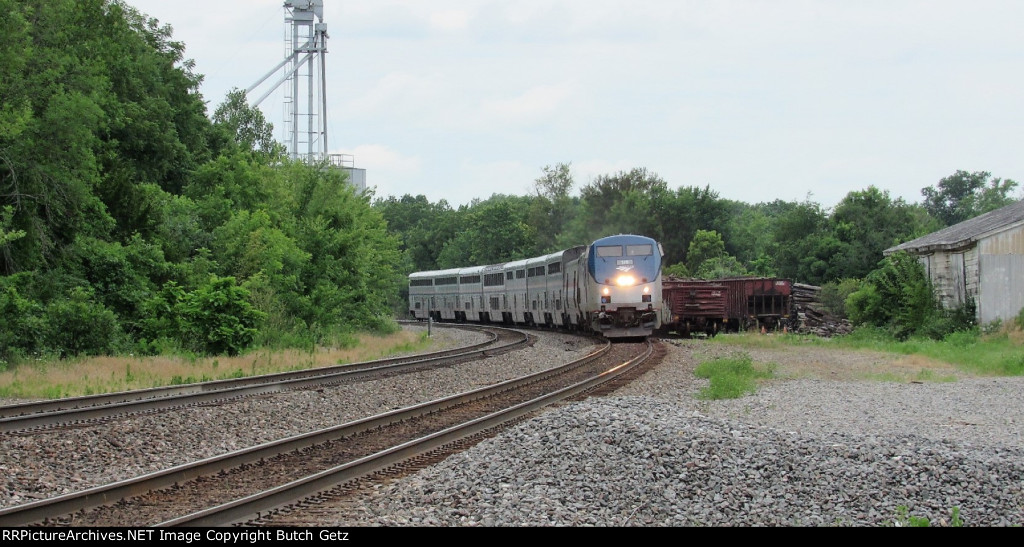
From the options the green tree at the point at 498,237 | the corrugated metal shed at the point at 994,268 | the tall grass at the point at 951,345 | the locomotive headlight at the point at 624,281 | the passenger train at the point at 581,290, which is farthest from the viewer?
the green tree at the point at 498,237

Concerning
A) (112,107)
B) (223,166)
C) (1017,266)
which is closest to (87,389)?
(112,107)

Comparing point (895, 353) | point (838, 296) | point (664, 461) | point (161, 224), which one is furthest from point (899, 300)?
point (664, 461)

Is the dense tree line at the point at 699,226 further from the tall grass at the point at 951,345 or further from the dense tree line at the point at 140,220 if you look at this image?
the tall grass at the point at 951,345

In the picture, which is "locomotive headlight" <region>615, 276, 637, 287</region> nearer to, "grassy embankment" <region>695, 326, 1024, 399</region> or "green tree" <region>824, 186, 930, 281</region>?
"grassy embankment" <region>695, 326, 1024, 399</region>

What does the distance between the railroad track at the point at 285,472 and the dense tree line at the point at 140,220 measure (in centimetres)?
1126

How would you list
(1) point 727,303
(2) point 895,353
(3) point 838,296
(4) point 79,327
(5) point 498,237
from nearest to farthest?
1. (4) point 79,327
2. (2) point 895,353
3. (1) point 727,303
4. (3) point 838,296
5. (5) point 498,237

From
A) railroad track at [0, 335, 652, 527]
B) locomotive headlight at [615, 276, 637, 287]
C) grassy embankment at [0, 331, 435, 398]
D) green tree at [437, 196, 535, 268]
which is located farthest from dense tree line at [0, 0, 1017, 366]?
green tree at [437, 196, 535, 268]

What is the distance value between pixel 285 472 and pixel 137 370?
36.8ft

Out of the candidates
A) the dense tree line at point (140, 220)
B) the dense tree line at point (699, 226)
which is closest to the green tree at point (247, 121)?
the dense tree line at point (699, 226)

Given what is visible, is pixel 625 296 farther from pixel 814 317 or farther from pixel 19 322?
pixel 19 322

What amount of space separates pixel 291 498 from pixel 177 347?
17193 millimetres

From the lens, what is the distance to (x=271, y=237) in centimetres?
3053

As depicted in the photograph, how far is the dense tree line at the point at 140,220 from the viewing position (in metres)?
22.6

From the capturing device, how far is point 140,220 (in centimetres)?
2783
